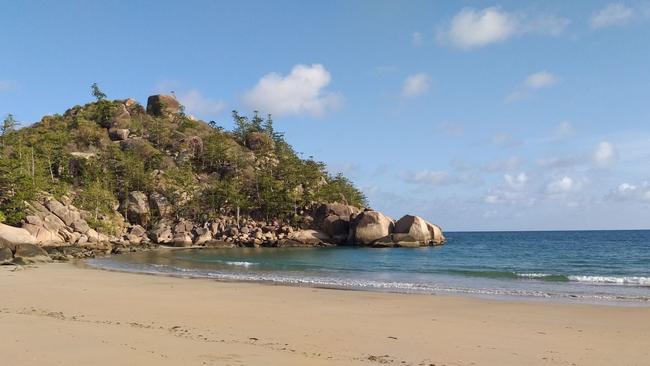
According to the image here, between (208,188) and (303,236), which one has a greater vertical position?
(208,188)

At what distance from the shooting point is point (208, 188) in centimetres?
7838

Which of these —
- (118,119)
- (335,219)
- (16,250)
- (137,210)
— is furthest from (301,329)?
(118,119)

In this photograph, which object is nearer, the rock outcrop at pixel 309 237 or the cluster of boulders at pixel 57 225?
the cluster of boulders at pixel 57 225

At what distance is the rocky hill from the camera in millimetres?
56719

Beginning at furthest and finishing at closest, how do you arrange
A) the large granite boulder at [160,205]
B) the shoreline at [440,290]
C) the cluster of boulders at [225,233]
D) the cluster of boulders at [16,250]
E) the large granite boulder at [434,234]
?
the large granite boulder at [434,234] → the large granite boulder at [160,205] → the cluster of boulders at [225,233] → the cluster of boulders at [16,250] → the shoreline at [440,290]

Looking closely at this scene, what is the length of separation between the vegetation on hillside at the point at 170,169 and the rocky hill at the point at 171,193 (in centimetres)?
19

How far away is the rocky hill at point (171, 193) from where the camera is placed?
56719 mm

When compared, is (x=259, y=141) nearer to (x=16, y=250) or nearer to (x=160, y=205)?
(x=160, y=205)

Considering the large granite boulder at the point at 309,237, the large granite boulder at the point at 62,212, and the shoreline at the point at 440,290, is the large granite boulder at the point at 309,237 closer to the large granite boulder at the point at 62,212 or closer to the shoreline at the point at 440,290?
the large granite boulder at the point at 62,212

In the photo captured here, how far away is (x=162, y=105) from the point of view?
110188mm

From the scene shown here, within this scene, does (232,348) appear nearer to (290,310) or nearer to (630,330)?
(290,310)

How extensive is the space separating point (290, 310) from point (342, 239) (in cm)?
5837

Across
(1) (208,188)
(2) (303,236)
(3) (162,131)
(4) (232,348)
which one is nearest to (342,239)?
(2) (303,236)

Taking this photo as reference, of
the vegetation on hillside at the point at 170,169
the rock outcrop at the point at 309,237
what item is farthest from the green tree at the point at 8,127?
the rock outcrop at the point at 309,237
